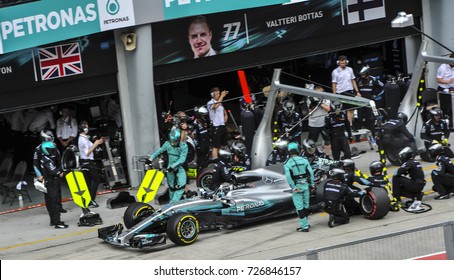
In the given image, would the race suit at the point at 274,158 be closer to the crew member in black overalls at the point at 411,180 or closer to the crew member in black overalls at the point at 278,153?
the crew member in black overalls at the point at 278,153

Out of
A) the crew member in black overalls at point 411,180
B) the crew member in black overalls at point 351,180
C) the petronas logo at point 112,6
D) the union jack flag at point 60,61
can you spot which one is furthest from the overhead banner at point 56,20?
the crew member in black overalls at point 411,180

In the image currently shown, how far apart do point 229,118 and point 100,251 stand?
8866 millimetres

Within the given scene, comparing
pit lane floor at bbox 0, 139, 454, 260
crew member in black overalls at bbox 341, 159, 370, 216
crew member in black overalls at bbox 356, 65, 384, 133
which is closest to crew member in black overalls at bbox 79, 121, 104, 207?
pit lane floor at bbox 0, 139, 454, 260

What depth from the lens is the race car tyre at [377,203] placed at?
17.2m

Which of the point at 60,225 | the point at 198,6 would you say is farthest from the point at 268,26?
the point at 60,225

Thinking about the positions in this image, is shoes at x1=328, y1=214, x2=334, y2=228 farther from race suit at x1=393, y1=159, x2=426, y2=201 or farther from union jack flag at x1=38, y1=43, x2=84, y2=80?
union jack flag at x1=38, y1=43, x2=84, y2=80

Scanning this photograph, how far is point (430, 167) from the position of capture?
68.4 feet

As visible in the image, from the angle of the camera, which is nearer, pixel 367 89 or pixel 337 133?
pixel 337 133

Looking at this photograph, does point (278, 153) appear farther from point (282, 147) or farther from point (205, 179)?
point (205, 179)

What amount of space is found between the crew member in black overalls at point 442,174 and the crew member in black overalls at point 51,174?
6668 mm

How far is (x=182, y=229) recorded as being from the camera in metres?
16.6

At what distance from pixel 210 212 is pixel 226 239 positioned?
0.53 m
